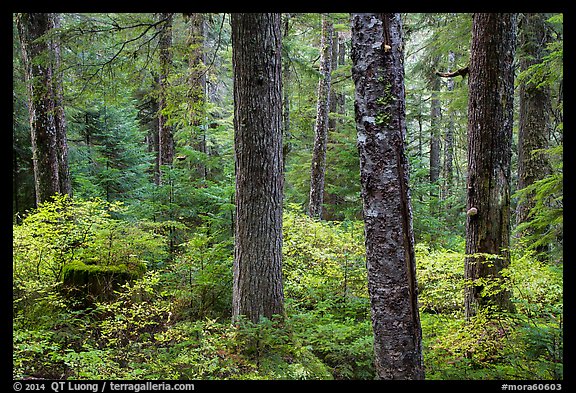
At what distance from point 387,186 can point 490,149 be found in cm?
286

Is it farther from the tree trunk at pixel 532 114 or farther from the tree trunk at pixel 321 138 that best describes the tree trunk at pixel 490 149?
the tree trunk at pixel 321 138

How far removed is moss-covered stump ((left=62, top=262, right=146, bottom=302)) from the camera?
6.62 meters

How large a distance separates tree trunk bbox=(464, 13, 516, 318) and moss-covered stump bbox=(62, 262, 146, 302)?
580 centimetres

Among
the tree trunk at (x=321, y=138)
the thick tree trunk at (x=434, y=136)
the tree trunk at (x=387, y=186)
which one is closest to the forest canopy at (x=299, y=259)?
the tree trunk at (x=387, y=186)

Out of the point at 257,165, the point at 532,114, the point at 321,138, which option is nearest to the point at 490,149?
the point at 257,165

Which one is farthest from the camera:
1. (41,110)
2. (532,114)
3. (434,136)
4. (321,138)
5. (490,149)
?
(434,136)

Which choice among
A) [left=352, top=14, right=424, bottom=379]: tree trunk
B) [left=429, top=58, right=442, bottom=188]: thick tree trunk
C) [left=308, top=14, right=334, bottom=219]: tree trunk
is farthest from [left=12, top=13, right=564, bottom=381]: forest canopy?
[left=429, top=58, right=442, bottom=188]: thick tree trunk

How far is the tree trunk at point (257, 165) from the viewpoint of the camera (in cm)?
574

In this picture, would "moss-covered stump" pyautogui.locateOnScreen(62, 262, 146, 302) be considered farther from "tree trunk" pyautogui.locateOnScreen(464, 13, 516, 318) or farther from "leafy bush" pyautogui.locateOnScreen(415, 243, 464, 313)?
"tree trunk" pyautogui.locateOnScreen(464, 13, 516, 318)

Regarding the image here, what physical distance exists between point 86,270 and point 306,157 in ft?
35.5

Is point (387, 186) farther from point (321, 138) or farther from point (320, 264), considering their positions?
point (321, 138)

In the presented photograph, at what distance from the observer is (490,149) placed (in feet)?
17.8
